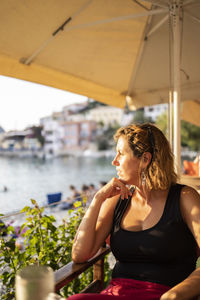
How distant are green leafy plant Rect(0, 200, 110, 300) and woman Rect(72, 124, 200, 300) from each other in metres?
0.38

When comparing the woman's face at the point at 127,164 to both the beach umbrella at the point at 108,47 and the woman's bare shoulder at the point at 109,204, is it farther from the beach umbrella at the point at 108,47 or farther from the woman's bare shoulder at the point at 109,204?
the beach umbrella at the point at 108,47

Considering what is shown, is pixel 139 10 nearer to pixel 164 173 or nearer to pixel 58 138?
pixel 164 173

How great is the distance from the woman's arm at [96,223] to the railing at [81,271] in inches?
1.0

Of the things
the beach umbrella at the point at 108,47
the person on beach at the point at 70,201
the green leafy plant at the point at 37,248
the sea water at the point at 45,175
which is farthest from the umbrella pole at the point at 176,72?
the sea water at the point at 45,175

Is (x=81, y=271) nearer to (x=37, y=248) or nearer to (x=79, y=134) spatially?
(x=37, y=248)

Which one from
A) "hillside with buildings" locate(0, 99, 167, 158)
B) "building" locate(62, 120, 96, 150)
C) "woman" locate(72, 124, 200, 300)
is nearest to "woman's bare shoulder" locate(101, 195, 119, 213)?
"woman" locate(72, 124, 200, 300)

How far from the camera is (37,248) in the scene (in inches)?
63.3

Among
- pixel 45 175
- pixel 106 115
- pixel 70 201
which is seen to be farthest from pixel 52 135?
pixel 70 201

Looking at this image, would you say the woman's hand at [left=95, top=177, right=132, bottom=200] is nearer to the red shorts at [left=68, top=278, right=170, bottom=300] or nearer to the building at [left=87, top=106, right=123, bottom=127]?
the red shorts at [left=68, top=278, right=170, bottom=300]

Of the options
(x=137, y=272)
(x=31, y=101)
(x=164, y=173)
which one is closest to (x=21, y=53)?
(x=164, y=173)

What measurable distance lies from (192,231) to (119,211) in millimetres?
330

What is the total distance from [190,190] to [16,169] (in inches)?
2327

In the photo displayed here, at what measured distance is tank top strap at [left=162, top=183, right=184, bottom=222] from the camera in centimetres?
118

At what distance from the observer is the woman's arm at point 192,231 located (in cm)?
97
